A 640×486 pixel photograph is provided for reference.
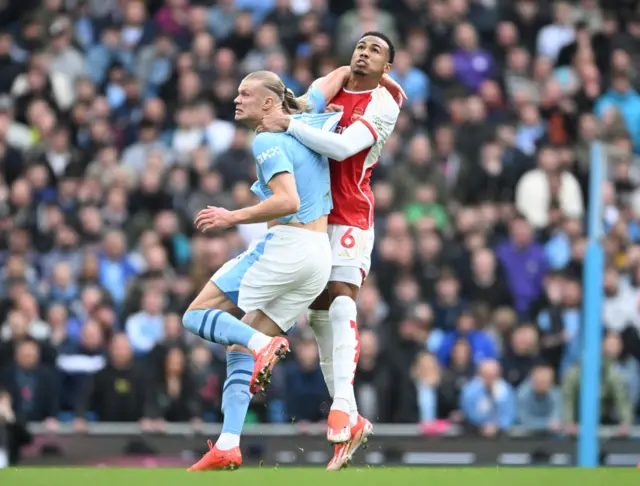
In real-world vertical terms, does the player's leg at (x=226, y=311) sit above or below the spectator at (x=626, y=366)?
above

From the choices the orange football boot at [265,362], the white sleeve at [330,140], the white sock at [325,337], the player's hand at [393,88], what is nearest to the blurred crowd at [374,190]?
the white sock at [325,337]

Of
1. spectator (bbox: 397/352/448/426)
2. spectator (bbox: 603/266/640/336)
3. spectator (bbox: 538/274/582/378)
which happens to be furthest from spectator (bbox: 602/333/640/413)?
spectator (bbox: 397/352/448/426)

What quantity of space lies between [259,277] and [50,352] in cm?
572

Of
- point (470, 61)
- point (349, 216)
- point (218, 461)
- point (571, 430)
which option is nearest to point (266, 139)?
point (349, 216)

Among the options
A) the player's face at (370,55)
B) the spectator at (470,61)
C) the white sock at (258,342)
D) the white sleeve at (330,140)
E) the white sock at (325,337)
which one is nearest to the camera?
the white sock at (258,342)

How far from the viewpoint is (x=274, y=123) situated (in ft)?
28.7

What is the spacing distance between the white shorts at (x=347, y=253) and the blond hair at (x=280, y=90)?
739 mm

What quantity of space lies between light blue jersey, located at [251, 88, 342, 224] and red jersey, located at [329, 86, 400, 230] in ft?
0.50

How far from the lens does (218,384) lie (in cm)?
1380

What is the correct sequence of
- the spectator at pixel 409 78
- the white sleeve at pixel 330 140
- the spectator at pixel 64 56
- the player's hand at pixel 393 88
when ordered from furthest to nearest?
1. the spectator at pixel 64 56
2. the spectator at pixel 409 78
3. the player's hand at pixel 393 88
4. the white sleeve at pixel 330 140

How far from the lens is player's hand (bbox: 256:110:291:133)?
873 cm

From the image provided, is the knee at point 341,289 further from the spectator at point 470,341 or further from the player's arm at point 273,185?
the spectator at point 470,341

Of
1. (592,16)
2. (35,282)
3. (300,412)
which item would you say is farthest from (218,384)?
(592,16)

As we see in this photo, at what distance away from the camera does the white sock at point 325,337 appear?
927cm
